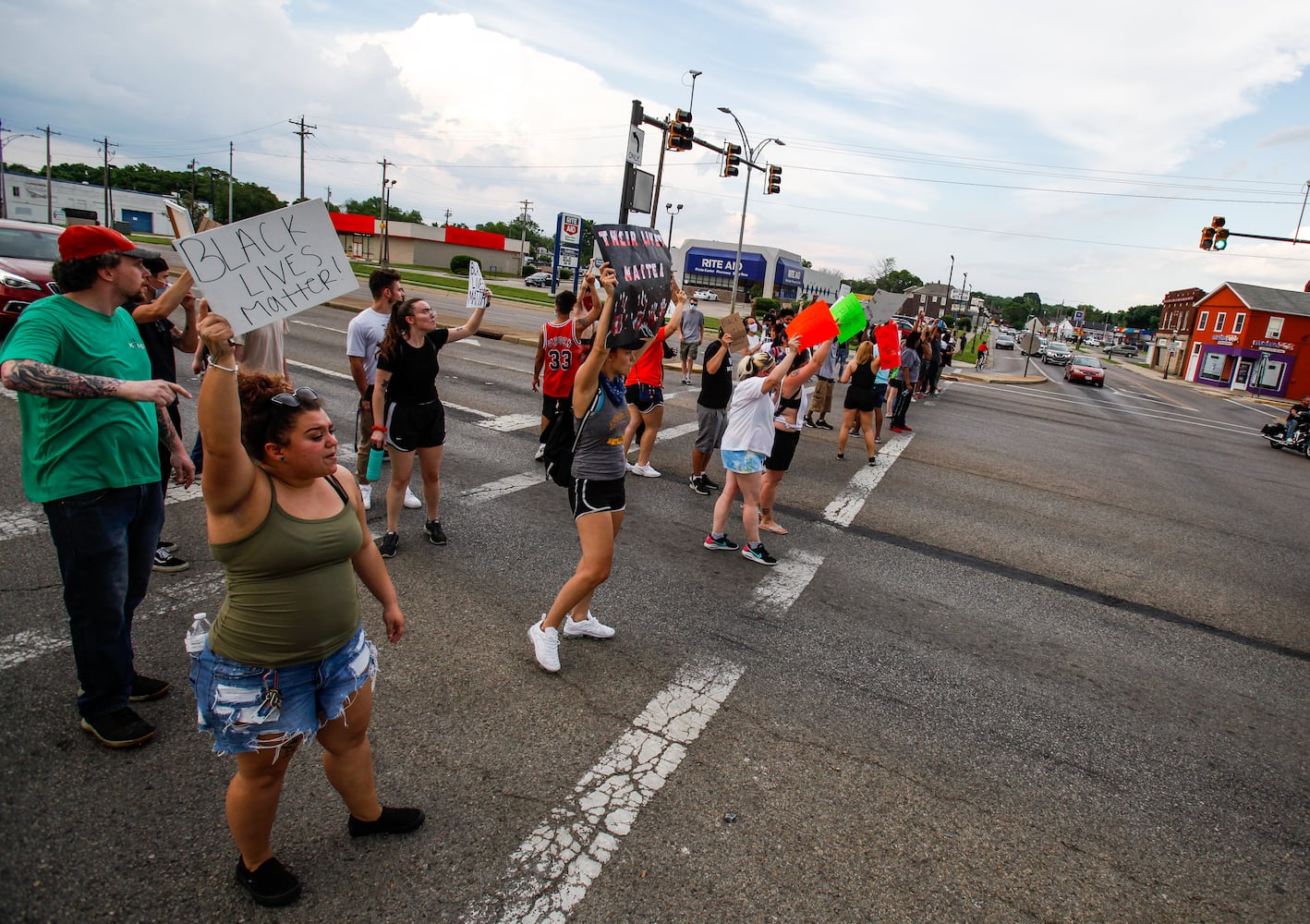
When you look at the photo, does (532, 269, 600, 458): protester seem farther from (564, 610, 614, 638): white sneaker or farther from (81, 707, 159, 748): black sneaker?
(81, 707, 159, 748): black sneaker

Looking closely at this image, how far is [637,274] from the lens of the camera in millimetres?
3881

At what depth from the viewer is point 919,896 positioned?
2666 mm

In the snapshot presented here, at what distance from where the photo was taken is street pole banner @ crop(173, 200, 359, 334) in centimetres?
215

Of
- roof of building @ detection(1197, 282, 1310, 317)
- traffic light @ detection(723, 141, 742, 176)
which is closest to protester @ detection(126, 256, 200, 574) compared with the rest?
traffic light @ detection(723, 141, 742, 176)

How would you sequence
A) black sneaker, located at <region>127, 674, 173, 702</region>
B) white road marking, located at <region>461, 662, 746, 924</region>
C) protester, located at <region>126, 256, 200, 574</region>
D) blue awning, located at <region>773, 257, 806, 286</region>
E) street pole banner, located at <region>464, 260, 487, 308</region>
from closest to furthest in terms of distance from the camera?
white road marking, located at <region>461, 662, 746, 924</region>, black sneaker, located at <region>127, 674, 173, 702</region>, protester, located at <region>126, 256, 200, 574</region>, street pole banner, located at <region>464, 260, 487, 308</region>, blue awning, located at <region>773, 257, 806, 286</region>

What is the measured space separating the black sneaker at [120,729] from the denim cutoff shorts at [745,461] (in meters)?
3.91

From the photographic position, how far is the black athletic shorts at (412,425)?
5219 mm

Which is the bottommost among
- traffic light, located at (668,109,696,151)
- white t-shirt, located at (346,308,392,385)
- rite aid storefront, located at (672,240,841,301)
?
white t-shirt, located at (346,308,392,385)

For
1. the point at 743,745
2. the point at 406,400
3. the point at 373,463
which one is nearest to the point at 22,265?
the point at 373,463

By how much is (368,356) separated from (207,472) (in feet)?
13.5

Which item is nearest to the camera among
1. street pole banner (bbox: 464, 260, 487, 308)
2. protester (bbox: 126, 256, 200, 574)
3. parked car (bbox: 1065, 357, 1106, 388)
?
protester (bbox: 126, 256, 200, 574)

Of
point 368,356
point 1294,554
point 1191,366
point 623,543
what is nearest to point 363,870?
point 623,543

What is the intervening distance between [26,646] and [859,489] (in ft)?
24.1

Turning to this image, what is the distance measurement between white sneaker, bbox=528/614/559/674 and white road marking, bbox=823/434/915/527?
3927 mm
